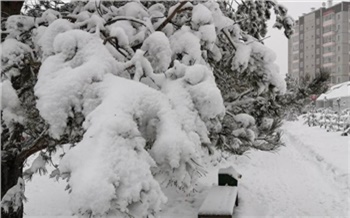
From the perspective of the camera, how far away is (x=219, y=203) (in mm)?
5895

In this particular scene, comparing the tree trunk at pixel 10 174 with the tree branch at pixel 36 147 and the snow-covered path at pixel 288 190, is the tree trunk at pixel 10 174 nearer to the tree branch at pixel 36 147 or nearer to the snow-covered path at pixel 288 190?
the tree branch at pixel 36 147

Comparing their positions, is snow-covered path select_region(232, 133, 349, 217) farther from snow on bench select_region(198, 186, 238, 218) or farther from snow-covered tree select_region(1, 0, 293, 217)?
snow-covered tree select_region(1, 0, 293, 217)

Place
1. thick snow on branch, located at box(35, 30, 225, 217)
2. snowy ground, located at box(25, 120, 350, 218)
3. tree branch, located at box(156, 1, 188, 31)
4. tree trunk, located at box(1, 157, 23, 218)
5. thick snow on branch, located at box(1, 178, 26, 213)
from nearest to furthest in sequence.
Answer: thick snow on branch, located at box(35, 30, 225, 217), tree branch, located at box(156, 1, 188, 31), thick snow on branch, located at box(1, 178, 26, 213), tree trunk, located at box(1, 157, 23, 218), snowy ground, located at box(25, 120, 350, 218)

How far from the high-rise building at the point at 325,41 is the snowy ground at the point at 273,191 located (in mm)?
56199

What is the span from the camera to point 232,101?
5422mm

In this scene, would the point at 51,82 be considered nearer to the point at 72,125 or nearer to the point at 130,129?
the point at 72,125

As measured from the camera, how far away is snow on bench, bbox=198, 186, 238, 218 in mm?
5535

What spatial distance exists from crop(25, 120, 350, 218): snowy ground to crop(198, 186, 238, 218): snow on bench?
59cm

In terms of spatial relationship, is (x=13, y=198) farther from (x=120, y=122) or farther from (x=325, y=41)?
(x=325, y=41)

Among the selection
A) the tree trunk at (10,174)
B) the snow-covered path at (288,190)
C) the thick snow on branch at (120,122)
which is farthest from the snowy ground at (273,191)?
the thick snow on branch at (120,122)

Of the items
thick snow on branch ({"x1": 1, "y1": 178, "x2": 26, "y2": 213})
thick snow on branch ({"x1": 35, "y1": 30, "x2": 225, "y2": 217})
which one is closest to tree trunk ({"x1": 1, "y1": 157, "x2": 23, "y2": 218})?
thick snow on branch ({"x1": 1, "y1": 178, "x2": 26, "y2": 213})

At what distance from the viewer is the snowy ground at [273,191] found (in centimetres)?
704

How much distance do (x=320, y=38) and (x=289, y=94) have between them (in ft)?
254

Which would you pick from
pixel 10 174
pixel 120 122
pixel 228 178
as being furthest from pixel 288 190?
pixel 120 122
